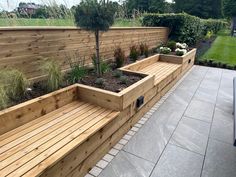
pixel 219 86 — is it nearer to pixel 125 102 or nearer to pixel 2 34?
pixel 125 102

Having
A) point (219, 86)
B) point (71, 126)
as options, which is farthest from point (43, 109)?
point (219, 86)

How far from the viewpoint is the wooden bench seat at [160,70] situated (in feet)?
13.5

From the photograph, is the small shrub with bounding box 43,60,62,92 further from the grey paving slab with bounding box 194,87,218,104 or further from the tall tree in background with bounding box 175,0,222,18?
the tall tree in background with bounding box 175,0,222,18

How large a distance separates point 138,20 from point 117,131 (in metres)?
6.68

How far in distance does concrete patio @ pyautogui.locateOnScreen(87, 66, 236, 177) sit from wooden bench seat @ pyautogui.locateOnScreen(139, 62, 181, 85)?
442 millimetres

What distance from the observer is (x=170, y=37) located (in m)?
8.68

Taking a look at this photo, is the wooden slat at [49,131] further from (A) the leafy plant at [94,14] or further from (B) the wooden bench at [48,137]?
(A) the leafy plant at [94,14]

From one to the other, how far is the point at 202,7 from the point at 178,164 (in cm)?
3662

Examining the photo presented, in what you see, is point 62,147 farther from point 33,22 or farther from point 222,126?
point 33,22

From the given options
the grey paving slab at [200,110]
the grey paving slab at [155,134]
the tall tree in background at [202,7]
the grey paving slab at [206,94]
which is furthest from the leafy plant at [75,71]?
the tall tree in background at [202,7]

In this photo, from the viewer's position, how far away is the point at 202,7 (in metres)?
33.5

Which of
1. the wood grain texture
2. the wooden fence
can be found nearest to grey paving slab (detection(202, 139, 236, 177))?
the wood grain texture

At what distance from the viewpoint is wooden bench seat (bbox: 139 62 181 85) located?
4.11m

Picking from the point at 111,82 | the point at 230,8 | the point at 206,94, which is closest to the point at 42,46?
the point at 111,82
